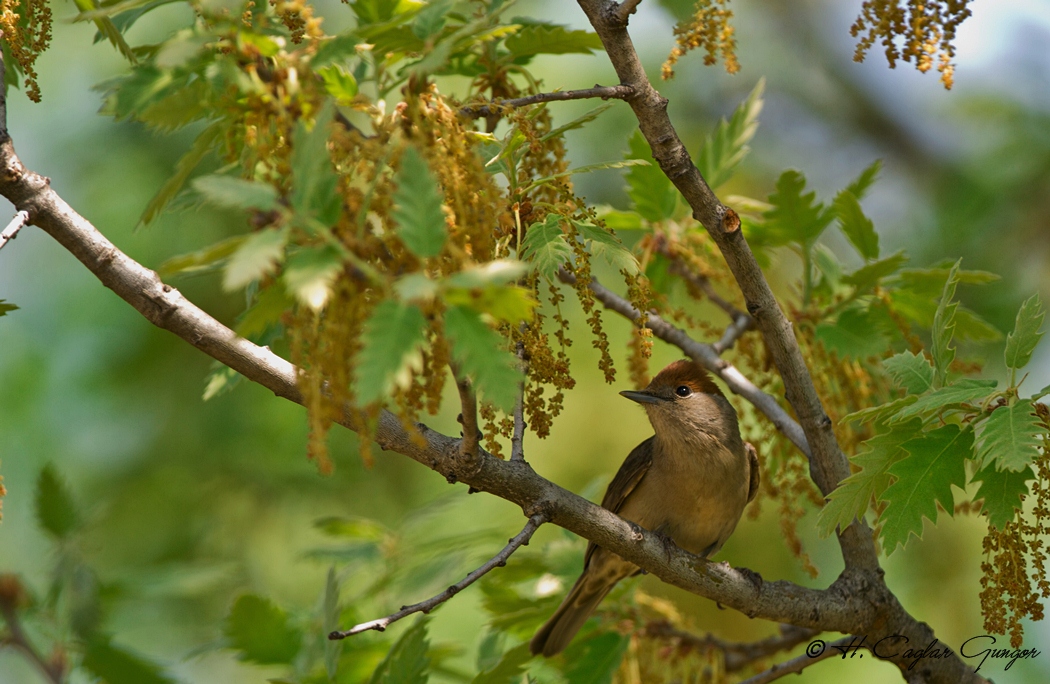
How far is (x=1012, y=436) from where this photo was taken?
253cm

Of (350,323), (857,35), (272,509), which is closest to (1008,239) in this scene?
(857,35)

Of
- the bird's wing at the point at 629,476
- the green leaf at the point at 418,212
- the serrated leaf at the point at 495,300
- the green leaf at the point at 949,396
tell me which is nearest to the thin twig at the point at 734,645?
the bird's wing at the point at 629,476

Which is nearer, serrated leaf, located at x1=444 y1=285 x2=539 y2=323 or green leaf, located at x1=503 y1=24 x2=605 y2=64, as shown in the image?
serrated leaf, located at x1=444 y1=285 x2=539 y2=323

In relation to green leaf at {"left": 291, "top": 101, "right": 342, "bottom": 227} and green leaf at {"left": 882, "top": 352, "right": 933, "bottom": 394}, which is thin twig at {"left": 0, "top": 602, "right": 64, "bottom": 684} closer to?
green leaf at {"left": 291, "top": 101, "right": 342, "bottom": 227}

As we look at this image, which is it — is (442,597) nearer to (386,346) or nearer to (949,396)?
(386,346)

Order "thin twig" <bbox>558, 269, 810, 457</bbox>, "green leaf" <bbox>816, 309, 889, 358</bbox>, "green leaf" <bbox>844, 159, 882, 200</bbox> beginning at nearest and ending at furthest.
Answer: "green leaf" <bbox>816, 309, 889, 358</bbox>, "thin twig" <bbox>558, 269, 810, 457</bbox>, "green leaf" <bbox>844, 159, 882, 200</bbox>

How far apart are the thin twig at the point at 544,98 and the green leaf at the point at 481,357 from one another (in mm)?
940

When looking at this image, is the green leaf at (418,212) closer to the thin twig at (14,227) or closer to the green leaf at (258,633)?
the thin twig at (14,227)

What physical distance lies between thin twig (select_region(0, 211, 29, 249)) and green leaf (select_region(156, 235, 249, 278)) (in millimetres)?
749

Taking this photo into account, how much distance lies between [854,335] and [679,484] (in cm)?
138

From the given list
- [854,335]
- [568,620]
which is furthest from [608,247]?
[568,620]

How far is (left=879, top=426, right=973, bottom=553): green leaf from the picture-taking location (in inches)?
114

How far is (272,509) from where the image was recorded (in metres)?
7.50

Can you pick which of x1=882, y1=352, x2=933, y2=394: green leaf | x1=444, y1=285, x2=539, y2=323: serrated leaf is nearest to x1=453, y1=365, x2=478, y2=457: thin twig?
x1=444, y1=285, x2=539, y2=323: serrated leaf
